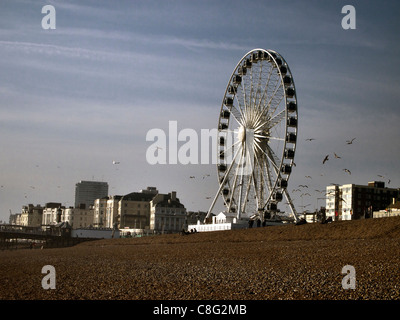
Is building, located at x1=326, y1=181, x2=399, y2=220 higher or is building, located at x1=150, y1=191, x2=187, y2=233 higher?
building, located at x1=326, y1=181, x2=399, y2=220

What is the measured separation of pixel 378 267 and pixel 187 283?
275 inches

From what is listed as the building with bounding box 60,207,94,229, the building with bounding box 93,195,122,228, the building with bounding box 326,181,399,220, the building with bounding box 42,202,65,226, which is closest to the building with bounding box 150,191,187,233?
the building with bounding box 93,195,122,228

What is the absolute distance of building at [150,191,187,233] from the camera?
138 m

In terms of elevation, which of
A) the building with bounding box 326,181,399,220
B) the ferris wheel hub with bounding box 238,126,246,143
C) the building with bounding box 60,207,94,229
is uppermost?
the ferris wheel hub with bounding box 238,126,246,143

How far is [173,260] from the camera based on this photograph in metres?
33.9

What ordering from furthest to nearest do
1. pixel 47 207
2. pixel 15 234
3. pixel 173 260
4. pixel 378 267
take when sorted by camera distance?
pixel 47 207 → pixel 15 234 → pixel 173 260 → pixel 378 267

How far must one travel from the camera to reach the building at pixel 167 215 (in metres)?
138

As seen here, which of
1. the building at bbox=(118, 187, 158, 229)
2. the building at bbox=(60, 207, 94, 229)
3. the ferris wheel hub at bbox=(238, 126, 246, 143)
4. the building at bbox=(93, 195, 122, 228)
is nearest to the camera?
the ferris wheel hub at bbox=(238, 126, 246, 143)

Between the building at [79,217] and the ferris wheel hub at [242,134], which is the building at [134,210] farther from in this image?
the ferris wheel hub at [242,134]

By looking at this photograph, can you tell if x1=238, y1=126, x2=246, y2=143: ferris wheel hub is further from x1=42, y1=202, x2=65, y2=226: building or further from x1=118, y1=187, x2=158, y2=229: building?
x1=42, y1=202, x2=65, y2=226: building

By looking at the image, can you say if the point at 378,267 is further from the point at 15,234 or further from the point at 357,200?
the point at 357,200

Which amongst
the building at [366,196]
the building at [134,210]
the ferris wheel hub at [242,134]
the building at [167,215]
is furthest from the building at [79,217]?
the ferris wheel hub at [242,134]
